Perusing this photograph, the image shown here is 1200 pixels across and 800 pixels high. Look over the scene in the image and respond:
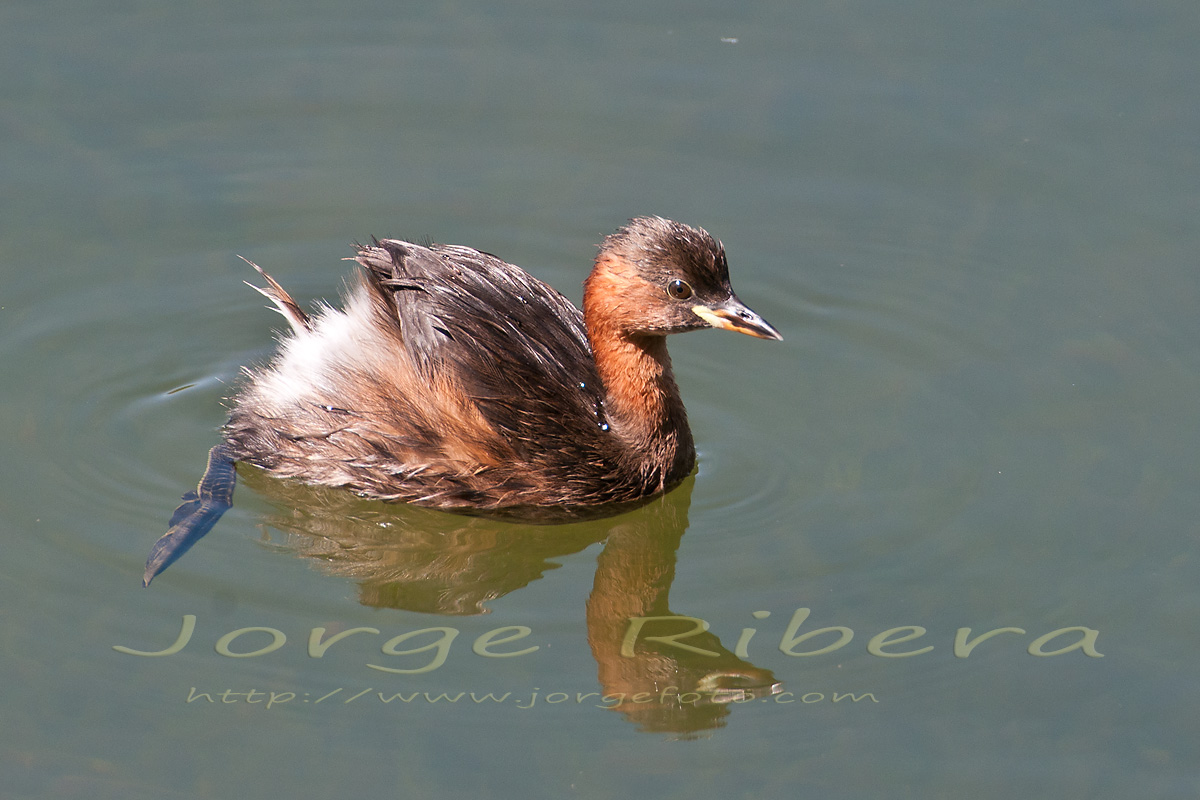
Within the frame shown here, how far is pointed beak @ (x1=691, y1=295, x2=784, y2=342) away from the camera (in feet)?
19.3

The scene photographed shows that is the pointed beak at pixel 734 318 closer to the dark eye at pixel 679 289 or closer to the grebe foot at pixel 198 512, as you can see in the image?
the dark eye at pixel 679 289

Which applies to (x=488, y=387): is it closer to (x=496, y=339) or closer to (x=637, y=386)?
(x=496, y=339)

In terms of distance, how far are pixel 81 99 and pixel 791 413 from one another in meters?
4.18

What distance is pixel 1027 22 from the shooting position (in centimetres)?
863

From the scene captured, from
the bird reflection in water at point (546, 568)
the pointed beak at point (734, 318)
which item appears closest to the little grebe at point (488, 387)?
the pointed beak at point (734, 318)

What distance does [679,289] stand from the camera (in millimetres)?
5855

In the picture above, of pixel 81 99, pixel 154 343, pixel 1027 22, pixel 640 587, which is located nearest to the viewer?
pixel 640 587

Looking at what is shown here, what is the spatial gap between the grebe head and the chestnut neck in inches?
2.8

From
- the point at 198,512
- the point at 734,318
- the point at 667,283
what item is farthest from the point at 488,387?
the point at 198,512

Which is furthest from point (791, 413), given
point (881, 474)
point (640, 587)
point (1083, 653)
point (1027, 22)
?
point (1027, 22)

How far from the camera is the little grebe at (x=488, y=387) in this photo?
231 inches

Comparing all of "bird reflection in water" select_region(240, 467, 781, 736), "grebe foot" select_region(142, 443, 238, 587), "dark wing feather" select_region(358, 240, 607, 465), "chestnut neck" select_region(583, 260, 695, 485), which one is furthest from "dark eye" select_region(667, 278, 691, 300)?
"grebe foot" select_region(142, 443, 238, 587)

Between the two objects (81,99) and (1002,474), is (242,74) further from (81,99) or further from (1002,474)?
(1002,474)

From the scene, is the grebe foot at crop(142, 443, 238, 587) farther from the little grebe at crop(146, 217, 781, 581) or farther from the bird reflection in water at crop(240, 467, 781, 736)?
the bird reflection in water at crop(240, 467, 781, 736)
